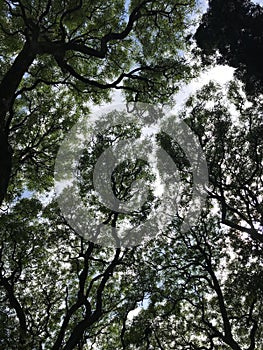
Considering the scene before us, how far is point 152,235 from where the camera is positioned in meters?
16.6

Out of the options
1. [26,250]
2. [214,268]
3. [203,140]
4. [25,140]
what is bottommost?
[26,250]

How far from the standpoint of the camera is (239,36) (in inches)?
463

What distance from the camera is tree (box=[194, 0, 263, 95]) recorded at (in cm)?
1157

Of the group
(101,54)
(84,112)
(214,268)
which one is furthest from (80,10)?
(214,268)

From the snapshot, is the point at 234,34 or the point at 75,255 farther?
the point at 75,255

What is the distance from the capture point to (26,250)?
1642 centimetres

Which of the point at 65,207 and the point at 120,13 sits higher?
the point at 120,13

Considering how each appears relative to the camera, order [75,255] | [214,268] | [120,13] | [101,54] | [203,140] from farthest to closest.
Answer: [75,255] → [214,268] → [203,140] → [120,13] → [101,54]

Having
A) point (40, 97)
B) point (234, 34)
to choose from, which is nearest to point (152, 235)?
point (40, 97)

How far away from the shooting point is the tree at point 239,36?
11.6m

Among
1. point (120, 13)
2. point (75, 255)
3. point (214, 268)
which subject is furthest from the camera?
point (75, 255)

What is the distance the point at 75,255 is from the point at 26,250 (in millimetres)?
2451

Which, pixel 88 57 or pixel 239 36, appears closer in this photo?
pixel 239 36

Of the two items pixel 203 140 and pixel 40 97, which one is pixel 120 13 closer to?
pixel 40 97
